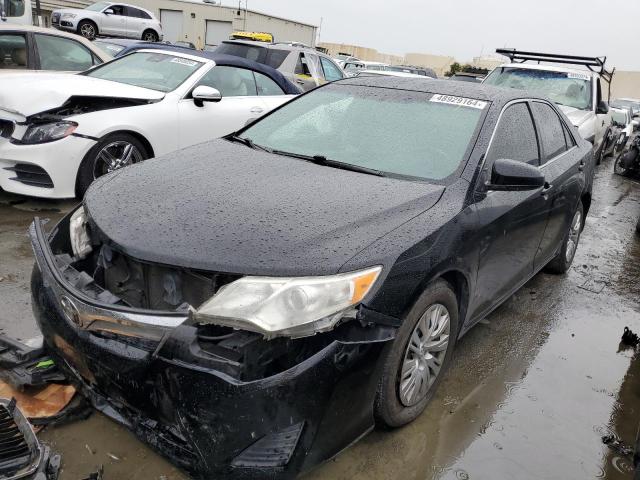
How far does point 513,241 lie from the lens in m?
A: 3.17

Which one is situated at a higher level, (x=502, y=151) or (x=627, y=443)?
(x=502, y=151)

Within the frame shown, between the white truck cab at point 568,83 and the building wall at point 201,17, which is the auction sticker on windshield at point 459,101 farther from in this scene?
the building wall at point 201,17

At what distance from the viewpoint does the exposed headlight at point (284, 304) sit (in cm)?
183

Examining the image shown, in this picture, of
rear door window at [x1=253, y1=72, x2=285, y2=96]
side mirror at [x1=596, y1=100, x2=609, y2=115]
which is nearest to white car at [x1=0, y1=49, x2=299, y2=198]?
rear door window at [x1=253, y1=72, x2=285, y2=96]

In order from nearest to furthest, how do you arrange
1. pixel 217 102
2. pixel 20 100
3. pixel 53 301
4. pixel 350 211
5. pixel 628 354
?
1. pixel 53 301
2. pixel 350 211
3. pixel 628 354
4. pixel 20 100
5. pixel 217 102

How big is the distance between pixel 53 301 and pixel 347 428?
4.11ft

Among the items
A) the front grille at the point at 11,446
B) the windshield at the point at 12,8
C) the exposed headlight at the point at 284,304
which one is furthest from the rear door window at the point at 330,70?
the front grille at the point at 11,446

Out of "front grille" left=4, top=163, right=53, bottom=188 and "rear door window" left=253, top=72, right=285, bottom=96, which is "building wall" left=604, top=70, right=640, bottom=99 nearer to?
"rear door window" left=253, top=72, right=285, bottom=96

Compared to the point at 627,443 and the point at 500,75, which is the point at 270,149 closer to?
A: the point at 627,443

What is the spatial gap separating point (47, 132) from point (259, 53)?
19.8 feet

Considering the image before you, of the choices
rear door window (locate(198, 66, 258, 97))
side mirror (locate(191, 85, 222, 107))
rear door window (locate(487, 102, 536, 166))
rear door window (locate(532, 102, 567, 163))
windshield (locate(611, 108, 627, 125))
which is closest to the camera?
rear door window (locate(487, 102, 536, 166))

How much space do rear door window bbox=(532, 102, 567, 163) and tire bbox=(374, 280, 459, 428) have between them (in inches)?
64.0

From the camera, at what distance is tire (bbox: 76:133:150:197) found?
4832 mm

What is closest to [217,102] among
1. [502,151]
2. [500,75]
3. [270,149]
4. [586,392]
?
[270,149]
